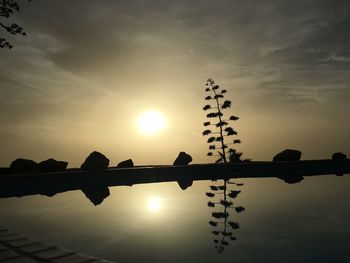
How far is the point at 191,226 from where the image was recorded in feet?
30.0

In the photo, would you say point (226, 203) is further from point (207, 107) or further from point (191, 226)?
point (207, 107)

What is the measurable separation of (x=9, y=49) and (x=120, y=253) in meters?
14.4

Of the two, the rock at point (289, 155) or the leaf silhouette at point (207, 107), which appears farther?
the leaf silhouette at point (207, 107)

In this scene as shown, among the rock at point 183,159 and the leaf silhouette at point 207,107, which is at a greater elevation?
the leaf silhouette at point 207,107

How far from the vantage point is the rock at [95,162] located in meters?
29.1

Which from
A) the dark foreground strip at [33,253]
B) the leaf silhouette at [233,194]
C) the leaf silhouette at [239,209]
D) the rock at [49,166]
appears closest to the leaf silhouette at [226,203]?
the leaf silhouette at [239,209]

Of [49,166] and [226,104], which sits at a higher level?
[226,104]

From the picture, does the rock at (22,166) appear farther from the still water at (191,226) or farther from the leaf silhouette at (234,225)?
the leaf silhouette at (234,225)

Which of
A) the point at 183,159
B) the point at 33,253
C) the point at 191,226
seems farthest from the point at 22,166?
the point at 33,253

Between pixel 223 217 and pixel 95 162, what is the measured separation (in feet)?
68.4

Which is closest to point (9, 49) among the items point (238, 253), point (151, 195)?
point (151, 195)

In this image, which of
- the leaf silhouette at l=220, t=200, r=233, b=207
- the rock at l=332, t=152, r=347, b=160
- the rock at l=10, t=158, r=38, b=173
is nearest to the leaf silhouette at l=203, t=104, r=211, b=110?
the rock at l=332, t=152, r=347, b=160

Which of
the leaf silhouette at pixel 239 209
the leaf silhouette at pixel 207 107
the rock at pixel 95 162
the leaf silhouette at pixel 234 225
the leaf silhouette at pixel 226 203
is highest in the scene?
the leaf silhouette at pixel 207 107

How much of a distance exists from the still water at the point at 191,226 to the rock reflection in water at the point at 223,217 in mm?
45
